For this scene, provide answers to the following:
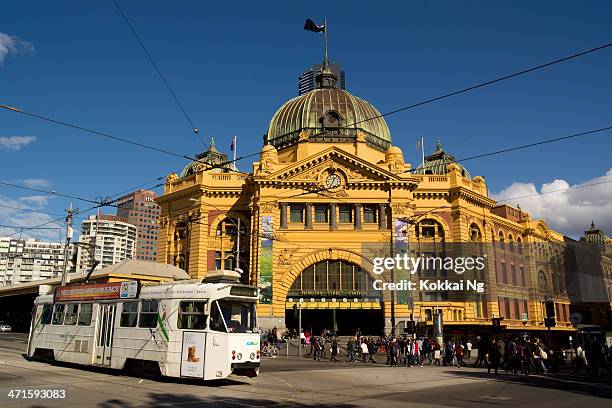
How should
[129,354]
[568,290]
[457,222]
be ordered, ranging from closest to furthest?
[129,354] → [457,222] → [568,290]

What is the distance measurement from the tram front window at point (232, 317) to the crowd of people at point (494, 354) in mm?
14078

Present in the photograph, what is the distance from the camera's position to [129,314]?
20.8 meters

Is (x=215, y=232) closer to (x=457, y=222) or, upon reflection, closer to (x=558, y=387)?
(x=457, y=222)

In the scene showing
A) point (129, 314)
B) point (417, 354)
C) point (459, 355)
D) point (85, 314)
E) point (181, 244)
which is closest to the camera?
point (129, 314)

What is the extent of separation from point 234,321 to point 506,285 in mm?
50141

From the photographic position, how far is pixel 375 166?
50.8m

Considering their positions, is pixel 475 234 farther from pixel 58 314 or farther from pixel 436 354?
pixel 58 314

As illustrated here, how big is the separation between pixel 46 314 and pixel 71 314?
2.61 meters

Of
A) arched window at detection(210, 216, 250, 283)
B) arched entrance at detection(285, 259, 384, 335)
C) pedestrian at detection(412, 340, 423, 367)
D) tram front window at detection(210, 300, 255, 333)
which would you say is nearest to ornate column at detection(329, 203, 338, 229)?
arched entrance at detection(285, 259, 384, 335)

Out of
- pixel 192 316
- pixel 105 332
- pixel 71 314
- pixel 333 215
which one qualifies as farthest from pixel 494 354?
pixel 333 215

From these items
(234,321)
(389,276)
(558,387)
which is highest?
(389,276)

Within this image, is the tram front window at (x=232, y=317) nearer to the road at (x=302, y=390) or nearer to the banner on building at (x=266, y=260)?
the road at (x=302, y=390)

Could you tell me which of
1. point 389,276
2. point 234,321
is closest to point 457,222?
point 389,276

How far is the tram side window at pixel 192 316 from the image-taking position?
1822cm
